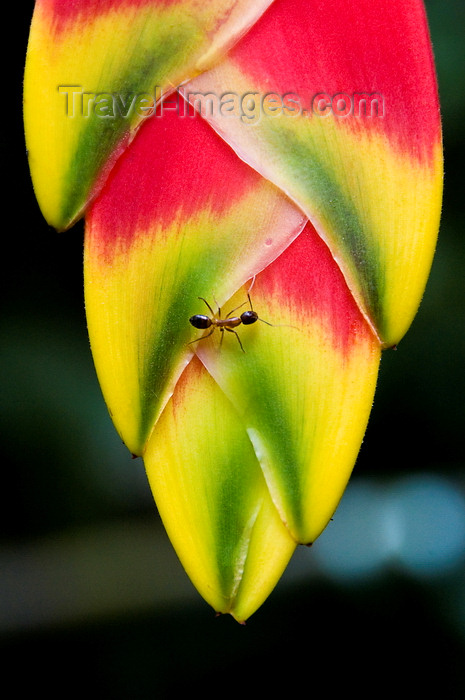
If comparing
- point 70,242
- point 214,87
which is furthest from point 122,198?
point 70,242

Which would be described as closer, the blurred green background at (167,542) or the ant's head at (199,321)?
the ant's head at (199,321)

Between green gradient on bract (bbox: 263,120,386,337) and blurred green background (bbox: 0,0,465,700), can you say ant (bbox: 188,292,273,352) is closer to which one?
green gradient on bract (bbox: 263,120,386,337)

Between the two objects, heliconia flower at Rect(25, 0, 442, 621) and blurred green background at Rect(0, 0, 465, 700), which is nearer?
heliconia flower at Rect(25, 0, 442, 621)

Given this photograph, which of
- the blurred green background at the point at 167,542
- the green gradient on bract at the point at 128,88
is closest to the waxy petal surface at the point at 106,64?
the green gradient on bract at the point at 128,88

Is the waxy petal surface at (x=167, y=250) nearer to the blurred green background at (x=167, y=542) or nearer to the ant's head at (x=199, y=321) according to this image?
the ant's head at (x=199, y=321)

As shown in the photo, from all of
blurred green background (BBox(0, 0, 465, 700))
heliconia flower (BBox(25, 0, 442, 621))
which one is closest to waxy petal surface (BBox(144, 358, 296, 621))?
heliconia flower (BBox(25, 0, 442, 621))

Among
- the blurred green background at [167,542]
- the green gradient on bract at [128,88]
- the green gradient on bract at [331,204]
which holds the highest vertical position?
the green gradient on bract at [128,88]

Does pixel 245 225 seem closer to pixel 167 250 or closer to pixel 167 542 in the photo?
pixel 167 250

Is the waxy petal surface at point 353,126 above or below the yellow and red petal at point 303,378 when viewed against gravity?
above
